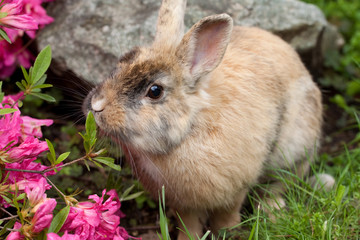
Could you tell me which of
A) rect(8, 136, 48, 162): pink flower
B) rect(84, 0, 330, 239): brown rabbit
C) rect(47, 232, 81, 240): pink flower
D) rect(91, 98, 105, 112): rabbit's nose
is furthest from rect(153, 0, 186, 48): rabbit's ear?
rect(47, 232, 81, 240): pink flower

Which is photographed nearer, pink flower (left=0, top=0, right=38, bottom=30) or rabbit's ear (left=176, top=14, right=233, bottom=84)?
pink flower (left=0, top=0, right=38, bottom=30)

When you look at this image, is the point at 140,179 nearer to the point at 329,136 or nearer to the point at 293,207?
the point at 293,207

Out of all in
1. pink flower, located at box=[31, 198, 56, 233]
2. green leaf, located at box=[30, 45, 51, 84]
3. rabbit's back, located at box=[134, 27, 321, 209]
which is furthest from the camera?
rabbit's back, located at box=[134, 27, 321, 209]

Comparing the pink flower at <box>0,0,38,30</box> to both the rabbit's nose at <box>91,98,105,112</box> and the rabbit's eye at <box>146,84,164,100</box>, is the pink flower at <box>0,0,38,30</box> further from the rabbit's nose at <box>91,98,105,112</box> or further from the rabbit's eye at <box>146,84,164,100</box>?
the rabbit's eye at <box>146,84,164,100</box>

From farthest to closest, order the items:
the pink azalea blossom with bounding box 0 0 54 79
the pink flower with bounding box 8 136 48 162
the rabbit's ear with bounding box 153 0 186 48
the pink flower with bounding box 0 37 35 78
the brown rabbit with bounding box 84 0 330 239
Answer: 1. the pink flower with bounding box 0 37 35 78
2. the pink azalea blossom with bounding box 0 0 54 79
3. the rabbit's ear with bounding box 153 0 186 48
4. the brown rabbit with bounding box 84 0 330 239
5. the pink flower with bounding box 8 136 48 162

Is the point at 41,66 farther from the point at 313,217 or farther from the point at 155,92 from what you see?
the point at 313,217

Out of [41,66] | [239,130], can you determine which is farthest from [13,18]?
[239,130]

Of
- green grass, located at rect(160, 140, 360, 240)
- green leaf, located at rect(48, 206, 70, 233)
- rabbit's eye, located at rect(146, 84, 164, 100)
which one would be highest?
rabbit's eye, located at rect(146, 84, 164, 100)
